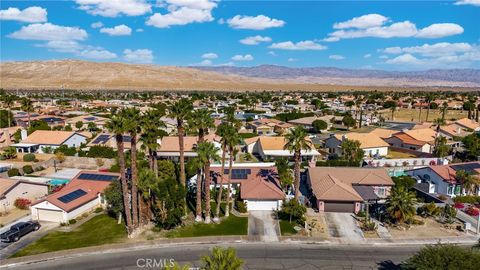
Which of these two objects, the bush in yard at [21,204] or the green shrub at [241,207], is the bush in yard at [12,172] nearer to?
the bush in yard at [21,204]

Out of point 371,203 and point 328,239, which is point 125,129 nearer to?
point 328,239

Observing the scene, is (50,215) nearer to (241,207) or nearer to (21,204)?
(21,204)

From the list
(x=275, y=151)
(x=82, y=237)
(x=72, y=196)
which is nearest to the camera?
(x=82, y=237)

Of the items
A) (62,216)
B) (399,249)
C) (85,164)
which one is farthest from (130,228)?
(85,164)

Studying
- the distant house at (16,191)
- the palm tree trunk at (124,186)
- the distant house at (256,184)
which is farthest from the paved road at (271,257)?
the distant house at (16,191)

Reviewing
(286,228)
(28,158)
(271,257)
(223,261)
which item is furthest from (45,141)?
(223,261)

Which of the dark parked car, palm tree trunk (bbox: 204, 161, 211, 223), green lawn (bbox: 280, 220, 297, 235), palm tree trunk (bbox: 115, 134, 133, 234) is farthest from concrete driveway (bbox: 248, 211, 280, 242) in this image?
the dark parked car
